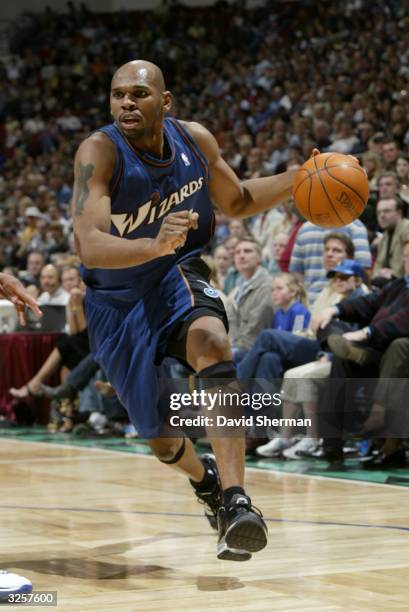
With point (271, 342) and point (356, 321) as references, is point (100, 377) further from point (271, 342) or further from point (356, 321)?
point (356, 321)

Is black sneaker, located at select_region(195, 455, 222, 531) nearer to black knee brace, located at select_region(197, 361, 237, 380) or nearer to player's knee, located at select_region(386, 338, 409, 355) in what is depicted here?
black knee brace, located at select_region(197, 361, 237, 380)

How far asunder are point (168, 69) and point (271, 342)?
625 inches

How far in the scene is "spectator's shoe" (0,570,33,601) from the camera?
3.63m

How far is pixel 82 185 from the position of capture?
14.2 ft

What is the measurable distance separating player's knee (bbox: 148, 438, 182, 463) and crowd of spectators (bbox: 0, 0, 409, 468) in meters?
3.40

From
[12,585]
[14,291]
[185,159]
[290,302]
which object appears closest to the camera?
[12,585]

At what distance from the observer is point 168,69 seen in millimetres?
22906

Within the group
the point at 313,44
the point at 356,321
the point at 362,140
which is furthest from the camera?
Answer: the point at 313,44

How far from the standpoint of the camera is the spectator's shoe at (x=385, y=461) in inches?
291

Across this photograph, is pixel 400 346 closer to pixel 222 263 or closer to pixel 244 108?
pixel 222 263

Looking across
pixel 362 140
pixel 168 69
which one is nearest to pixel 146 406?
pixel 362 140

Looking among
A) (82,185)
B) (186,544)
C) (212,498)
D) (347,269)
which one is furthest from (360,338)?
(82,185)

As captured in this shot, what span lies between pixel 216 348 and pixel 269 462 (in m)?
3.99

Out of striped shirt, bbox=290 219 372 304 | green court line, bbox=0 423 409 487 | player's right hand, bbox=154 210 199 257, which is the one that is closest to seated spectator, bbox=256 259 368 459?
green court line, bbox=0 423 409 487
